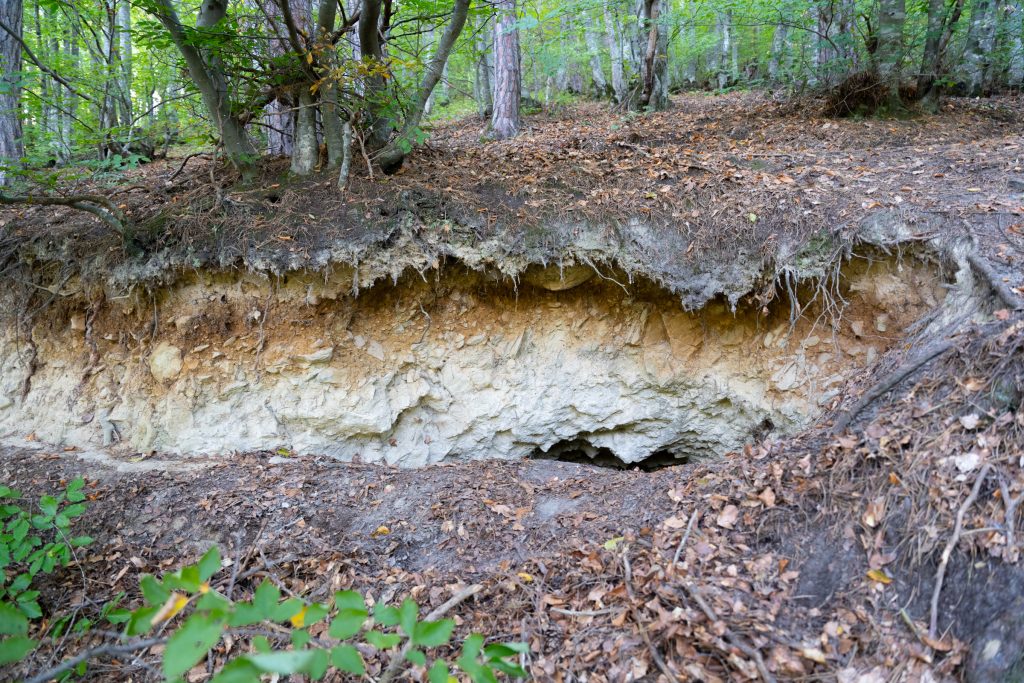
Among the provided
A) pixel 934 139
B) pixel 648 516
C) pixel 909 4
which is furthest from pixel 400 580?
pixel 909 4

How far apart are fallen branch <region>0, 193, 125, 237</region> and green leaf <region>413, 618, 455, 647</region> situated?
211 inches

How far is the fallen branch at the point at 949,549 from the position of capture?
2.68 meters

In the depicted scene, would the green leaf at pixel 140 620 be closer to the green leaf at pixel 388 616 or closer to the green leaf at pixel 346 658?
the green leaf at pixel 346 658

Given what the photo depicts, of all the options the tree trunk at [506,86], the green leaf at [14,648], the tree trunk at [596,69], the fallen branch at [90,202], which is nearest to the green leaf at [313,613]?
the green leaf at [14,648]

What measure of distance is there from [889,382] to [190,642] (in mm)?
4294

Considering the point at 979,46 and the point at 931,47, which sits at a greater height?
the point at 979,46

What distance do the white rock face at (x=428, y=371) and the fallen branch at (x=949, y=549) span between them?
8.09ft

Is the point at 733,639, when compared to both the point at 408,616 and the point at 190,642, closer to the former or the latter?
the point at 408,616

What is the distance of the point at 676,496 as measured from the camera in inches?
157

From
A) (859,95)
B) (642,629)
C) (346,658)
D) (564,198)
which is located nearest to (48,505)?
(346,658)

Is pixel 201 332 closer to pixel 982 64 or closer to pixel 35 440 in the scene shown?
pixel 35 440

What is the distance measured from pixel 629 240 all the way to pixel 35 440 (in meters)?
6.58

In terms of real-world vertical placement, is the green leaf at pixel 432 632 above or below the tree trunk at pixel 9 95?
below

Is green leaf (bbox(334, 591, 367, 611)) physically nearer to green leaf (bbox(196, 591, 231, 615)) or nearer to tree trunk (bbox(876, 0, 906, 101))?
green leaf (bbox(196, 591, 231, 615))
